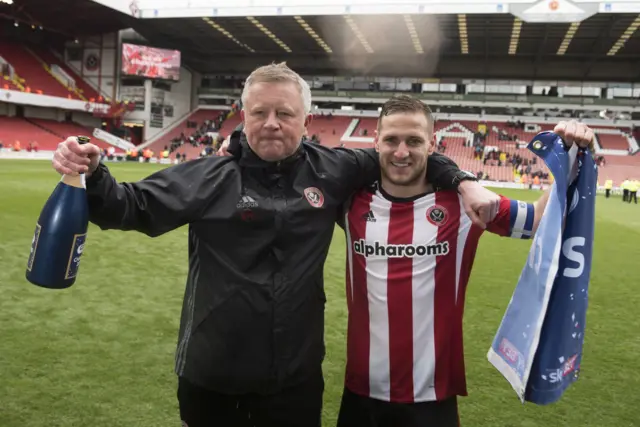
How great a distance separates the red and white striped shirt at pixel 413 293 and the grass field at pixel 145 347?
133 centimetres

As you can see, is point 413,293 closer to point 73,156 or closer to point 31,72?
point 73,156

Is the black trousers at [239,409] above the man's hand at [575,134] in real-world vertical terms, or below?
below

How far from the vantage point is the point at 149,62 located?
4153cm

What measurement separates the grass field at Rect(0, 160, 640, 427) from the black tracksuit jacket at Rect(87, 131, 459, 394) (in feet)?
5.15

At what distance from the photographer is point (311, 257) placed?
2.05 meters

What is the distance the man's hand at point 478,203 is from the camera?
214cm

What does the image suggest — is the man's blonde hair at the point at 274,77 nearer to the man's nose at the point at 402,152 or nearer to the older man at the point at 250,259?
the older man at the point at 250,259

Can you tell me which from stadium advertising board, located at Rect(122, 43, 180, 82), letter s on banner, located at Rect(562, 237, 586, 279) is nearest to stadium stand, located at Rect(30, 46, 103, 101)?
A: stadium advertising board, located at Rect(122, 43, 180, 82)

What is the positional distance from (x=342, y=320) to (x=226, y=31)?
120ft

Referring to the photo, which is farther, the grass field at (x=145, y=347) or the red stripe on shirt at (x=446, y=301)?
the grass field at (x=145, y=347)

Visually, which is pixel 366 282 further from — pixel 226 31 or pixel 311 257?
pixel 226 31

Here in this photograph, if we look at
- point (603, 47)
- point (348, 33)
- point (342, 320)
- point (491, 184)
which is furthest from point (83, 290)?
point (603, 47)

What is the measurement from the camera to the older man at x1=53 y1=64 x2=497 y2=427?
6.45 ft

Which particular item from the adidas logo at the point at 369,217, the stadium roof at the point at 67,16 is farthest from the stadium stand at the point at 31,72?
the adidas logo at the point at 369,217
